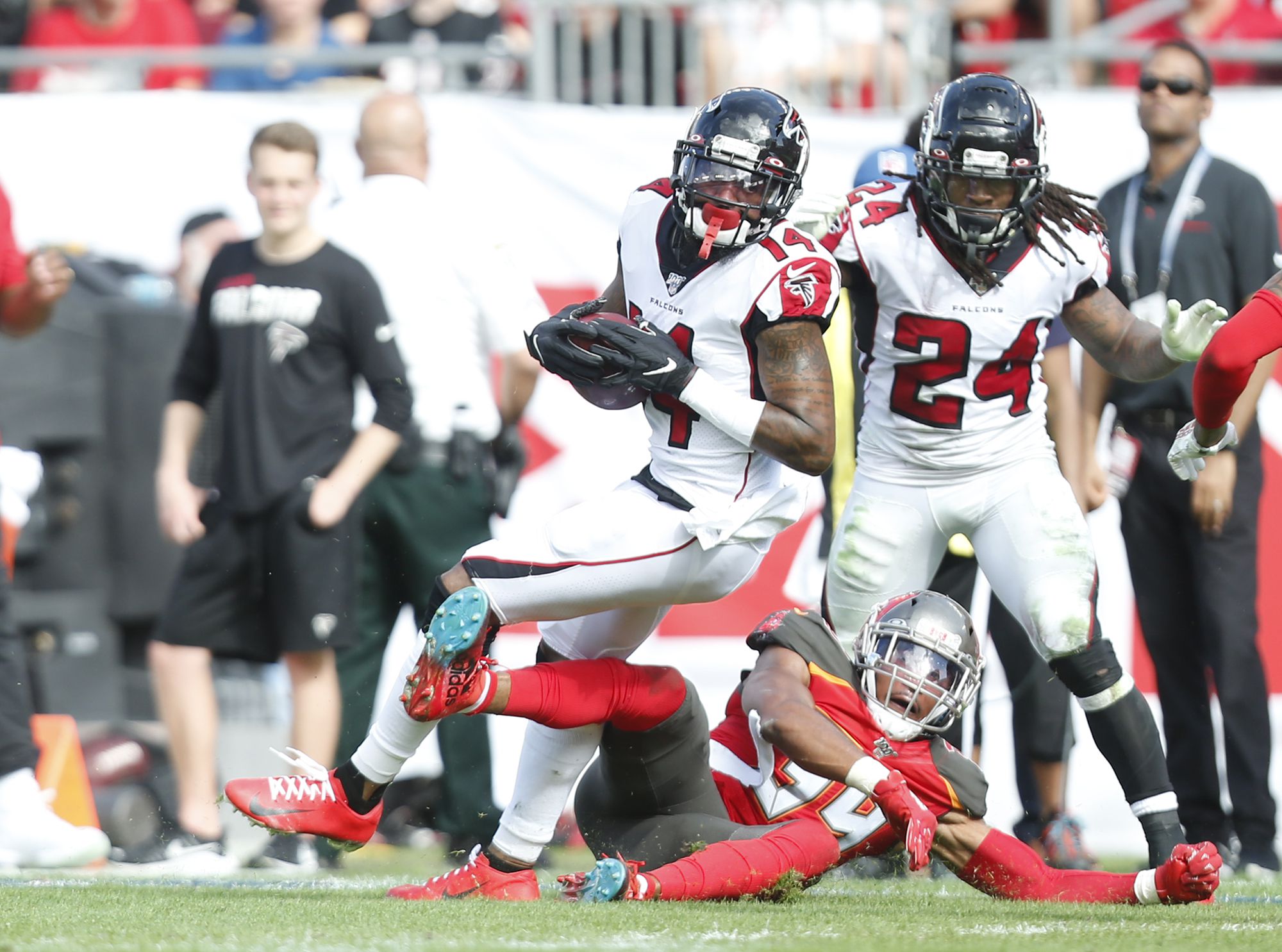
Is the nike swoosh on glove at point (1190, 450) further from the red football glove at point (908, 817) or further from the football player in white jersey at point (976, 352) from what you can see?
the red football glove at point (908, 817)

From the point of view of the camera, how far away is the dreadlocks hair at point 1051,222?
15.4ft

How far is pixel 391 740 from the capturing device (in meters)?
4.05

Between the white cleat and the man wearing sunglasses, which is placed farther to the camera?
the man wearing sunglasses

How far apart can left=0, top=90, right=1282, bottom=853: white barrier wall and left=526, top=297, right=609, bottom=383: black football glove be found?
2.46m

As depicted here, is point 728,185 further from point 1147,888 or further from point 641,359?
point 1147,888

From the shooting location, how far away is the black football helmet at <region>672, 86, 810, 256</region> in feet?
13.6

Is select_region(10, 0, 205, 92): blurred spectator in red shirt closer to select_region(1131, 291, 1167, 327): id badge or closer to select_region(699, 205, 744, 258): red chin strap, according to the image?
select_region(1131, 291, 1167, 327): id badge

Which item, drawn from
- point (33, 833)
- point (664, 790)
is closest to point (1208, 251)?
point (664, 790)

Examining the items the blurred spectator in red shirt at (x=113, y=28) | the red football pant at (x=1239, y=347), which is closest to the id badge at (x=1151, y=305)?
the red football pant at (x=1239, y=347)

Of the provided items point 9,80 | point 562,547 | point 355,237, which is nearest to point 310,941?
point 562,547

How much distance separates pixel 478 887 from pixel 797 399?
129 centimetres

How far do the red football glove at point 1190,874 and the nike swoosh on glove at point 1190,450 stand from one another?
982mm

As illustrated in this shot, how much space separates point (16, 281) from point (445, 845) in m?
2.17

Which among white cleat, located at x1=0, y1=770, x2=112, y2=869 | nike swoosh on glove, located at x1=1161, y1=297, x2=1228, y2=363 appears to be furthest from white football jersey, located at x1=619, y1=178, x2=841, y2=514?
white cleat, located at x1=0, y1=770, x2=112, y2=869
